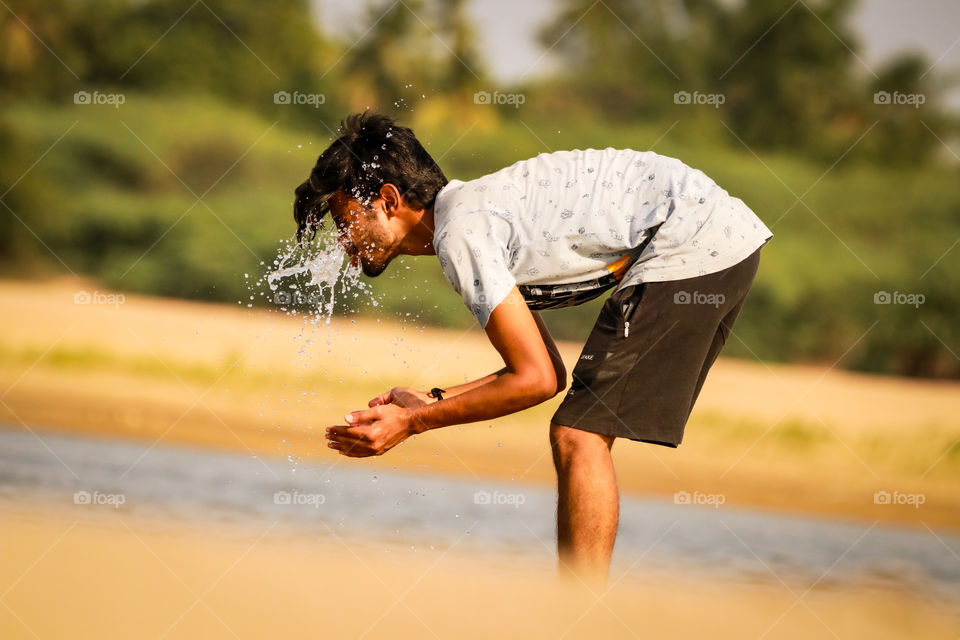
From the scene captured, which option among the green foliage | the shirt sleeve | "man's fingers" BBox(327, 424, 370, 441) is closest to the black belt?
the shirt sleeve

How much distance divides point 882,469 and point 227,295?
863 centimetres

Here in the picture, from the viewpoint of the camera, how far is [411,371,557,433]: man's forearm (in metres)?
2.82

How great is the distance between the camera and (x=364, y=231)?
10.5 feet

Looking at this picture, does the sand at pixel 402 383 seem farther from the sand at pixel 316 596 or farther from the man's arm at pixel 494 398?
the man's arm at pixel 494 398

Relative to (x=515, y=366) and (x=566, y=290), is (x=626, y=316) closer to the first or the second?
(x=566, y=290)

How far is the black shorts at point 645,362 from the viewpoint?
9.62 feet

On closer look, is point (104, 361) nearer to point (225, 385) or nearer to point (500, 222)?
point (225, 385)

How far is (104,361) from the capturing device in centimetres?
1205

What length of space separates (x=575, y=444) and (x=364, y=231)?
0.86 m

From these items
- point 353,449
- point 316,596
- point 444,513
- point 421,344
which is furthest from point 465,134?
point 353,449

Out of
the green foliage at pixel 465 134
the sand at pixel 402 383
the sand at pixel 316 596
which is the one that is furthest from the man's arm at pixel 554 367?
the green foliage at pixel 465 134

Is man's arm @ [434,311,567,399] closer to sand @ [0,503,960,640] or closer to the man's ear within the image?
the man's ear

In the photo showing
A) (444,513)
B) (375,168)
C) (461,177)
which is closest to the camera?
(375,168)

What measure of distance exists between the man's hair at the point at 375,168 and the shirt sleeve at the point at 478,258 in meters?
0.32
